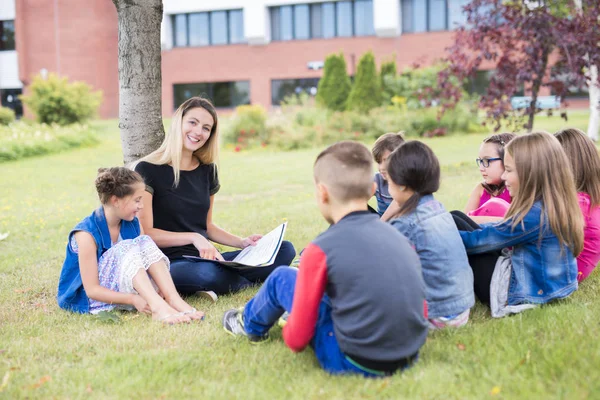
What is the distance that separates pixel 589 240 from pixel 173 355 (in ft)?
8.65

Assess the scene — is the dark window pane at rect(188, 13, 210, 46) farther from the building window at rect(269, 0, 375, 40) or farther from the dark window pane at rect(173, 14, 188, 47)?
the building window at rect(269, 0, 375, 40)

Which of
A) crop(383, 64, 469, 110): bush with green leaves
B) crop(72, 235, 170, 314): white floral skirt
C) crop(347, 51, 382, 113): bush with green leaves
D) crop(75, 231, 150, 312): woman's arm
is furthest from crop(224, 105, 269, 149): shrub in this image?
crop(75, 231, 150, 312): woman's arm

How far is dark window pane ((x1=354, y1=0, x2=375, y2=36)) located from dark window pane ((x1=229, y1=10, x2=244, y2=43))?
231 inches

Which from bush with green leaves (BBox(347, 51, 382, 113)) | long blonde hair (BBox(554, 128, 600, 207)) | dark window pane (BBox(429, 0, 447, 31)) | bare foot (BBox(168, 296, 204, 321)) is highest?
dark window pane (BBox(429, 0, 447, 31))

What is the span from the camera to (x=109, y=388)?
2822 millimetres

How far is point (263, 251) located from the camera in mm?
4453

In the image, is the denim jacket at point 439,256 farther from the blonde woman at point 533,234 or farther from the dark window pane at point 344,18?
the dark window pane at point 344,18

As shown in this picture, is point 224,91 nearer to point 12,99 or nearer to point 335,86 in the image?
point 12,99

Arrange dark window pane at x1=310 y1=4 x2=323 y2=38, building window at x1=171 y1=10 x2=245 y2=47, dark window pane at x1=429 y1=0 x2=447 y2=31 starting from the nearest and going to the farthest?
dark window pane at x1=429 y1=0 x2=447 y2=31, dark window pane at x1=310 y1=4 x2=323 y2=38, building window at x1=171 y1=10 x2=245 y2=47

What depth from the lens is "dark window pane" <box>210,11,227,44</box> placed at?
3256 centimetres

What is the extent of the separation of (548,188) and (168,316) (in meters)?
Answer: 2.28

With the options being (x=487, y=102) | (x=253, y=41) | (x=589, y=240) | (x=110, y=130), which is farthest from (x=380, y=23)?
(x=589, y=240)

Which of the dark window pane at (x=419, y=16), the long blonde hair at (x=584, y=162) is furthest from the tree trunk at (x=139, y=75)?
the dark window pane at (x=419, y=16)

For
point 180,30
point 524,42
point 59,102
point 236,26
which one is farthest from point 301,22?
point 524,42
